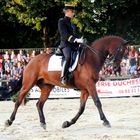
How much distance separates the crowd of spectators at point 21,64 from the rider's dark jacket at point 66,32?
476 inches

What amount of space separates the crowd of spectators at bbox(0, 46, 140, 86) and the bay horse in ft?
38.0

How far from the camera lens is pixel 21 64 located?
2697 centimetres

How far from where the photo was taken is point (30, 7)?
120 ft

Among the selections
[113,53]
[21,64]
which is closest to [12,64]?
[21,64]

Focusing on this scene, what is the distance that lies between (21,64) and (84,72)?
534 inches

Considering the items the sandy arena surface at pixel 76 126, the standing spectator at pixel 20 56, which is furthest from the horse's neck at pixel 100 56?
the standing spectator at pixel 20 56

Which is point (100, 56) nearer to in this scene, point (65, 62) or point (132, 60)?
point (65, 62)

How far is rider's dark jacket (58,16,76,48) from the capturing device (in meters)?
13.7

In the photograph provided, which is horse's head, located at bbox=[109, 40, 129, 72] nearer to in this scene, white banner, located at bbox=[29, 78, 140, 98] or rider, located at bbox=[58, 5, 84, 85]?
rider, located at bbox=[58, 5, 84, 85]

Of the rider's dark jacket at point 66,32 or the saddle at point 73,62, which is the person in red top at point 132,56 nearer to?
the saddle at point 73,62

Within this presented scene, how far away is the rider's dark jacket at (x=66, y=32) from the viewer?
538 inches

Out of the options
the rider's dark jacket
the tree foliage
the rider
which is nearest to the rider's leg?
the rider

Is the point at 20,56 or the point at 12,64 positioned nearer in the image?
the point at 20,56

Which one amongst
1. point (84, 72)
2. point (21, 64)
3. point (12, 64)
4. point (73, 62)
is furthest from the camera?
point (12, 64)
